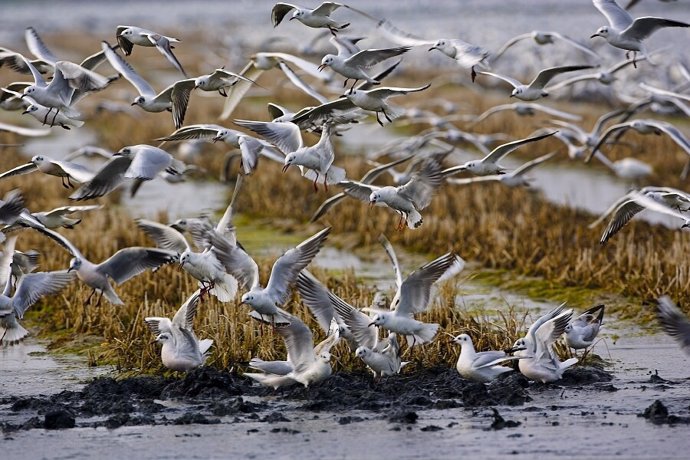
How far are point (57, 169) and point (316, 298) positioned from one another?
277 cm

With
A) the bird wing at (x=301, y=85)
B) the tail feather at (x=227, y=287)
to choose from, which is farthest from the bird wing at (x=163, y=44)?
the tail feather at (x=227, y=287)

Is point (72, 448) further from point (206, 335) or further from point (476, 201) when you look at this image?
point (476, 201)

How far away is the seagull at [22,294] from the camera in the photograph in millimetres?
10281

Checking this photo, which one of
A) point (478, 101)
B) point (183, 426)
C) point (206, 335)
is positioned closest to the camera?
point (183, 426)

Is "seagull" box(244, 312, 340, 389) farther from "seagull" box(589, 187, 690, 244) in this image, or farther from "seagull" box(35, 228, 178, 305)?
"seagull" box(589, 187, 690, 244)

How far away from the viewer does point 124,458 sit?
8.01m

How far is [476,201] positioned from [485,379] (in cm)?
875

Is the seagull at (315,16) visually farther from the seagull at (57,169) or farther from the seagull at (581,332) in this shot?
the seagull at (581,332)

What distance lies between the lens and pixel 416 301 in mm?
9500

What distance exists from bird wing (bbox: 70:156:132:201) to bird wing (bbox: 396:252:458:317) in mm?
2549

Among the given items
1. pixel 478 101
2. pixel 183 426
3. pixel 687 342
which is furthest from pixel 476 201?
pixel 478 101

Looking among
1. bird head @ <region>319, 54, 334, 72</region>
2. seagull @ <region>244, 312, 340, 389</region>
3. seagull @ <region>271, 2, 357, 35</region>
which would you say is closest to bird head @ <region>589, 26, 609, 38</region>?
seagull @ <region>271, 2, 357, 35</region>

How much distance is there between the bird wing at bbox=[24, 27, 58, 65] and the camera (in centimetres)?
1198

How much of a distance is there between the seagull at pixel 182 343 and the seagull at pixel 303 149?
1435 mm
